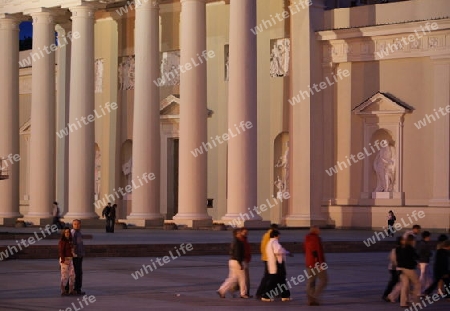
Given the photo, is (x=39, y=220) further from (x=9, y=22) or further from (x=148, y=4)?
(x=148, y=4)

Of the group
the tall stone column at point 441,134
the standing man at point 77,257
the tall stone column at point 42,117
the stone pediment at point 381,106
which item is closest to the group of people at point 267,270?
the standing man at point 77,257

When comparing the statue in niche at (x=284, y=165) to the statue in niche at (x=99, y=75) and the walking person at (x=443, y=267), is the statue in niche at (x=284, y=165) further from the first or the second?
the walking person at (x=443, y=267)

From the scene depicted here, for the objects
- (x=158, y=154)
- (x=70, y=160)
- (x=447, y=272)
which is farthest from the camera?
(x=70, y=160)

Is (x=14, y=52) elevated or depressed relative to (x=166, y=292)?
elevated

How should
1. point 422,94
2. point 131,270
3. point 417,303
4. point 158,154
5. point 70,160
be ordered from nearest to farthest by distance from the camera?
point 417,303
point 131,270
point 422,94
point 158,154
point 70,160

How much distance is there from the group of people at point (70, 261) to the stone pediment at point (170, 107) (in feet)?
109

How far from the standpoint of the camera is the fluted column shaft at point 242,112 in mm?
46094

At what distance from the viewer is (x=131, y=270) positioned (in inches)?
1180

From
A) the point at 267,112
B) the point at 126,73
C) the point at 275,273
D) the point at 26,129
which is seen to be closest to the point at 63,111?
the point at 26,129

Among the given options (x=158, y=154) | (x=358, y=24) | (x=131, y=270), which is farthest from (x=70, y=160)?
(x=131, y=270)

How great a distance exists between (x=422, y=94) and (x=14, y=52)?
2239cm

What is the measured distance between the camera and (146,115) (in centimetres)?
5125

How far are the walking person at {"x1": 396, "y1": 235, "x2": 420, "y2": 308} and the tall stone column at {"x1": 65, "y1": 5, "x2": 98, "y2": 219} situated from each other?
34.5m

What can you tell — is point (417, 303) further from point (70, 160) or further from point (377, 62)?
point (70, 160)
